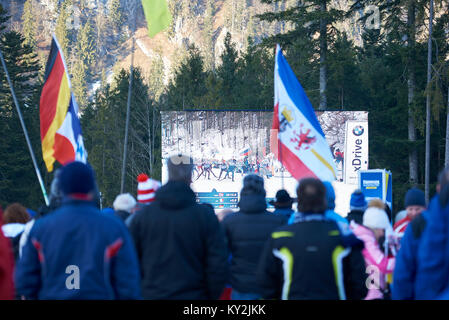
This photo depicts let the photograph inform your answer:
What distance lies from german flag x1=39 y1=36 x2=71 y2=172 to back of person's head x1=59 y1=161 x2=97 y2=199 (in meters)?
4.85

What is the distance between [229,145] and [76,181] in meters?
29.6

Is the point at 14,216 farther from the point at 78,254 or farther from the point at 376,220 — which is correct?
the point at 376,220

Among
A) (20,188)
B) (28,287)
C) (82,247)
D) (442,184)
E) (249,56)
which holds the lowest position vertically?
(20,188)

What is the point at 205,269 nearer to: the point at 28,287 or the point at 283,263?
the point at 283,263

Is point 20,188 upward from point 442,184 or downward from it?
downward

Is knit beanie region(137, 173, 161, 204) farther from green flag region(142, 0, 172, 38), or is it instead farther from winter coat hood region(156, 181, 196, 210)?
green flag region(142, 0, 172, 38)

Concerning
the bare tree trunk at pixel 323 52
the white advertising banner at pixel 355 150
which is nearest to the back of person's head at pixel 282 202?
the white advertising banner at pixel 355 150

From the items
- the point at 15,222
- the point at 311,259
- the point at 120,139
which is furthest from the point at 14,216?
the point at 120,139

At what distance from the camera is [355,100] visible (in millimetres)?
50312

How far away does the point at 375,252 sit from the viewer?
20.7 feet

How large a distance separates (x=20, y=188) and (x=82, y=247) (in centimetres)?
4501

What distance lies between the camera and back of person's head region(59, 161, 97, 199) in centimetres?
388

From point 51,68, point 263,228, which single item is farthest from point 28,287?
point 51,68

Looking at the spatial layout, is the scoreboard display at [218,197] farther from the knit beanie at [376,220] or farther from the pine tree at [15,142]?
the knit beanie at [376,220]
